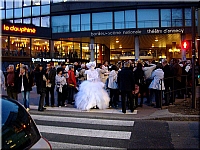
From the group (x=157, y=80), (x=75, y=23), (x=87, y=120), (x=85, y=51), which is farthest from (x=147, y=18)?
(x=87, y=120)

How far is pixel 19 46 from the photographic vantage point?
32875 mm

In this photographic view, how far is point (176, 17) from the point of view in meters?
31.0

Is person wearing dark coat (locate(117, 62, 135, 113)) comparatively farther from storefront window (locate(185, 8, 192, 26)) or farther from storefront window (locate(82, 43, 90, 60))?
storefront window (locate(82, 43, 90, 60))

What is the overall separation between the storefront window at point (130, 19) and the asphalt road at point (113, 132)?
2341 centimetres

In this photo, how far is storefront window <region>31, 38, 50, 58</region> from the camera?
112 feet

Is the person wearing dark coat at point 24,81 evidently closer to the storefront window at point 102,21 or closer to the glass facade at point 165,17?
the storefront window at point 102,21

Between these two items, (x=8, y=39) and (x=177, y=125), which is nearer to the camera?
(x=177, y=125)

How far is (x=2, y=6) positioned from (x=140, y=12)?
21737 millimetres

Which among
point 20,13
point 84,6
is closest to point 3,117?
point 84,6

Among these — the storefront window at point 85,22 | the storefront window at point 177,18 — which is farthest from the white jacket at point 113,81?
the storefront window at point 85,22

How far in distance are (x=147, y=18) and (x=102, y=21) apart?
5.81 metres

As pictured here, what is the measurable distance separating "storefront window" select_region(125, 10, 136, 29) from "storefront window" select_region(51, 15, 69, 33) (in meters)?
8.28

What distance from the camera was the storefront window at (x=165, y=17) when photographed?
30.8 metres

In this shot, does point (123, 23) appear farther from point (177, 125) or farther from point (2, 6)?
point (177, 125)
